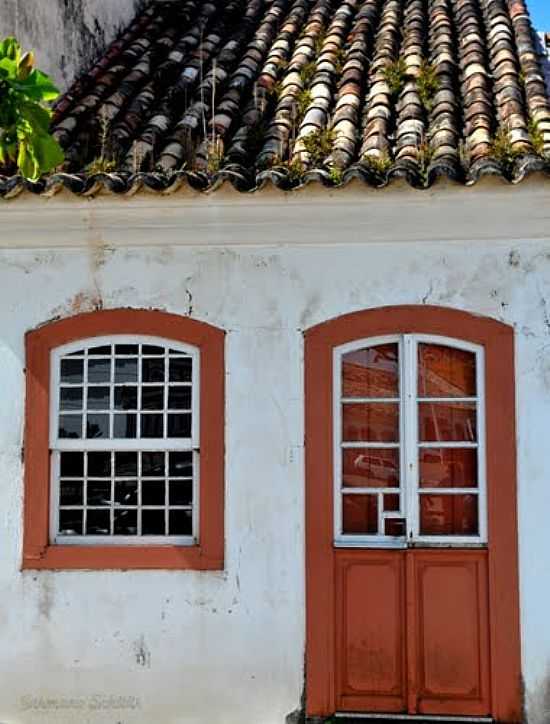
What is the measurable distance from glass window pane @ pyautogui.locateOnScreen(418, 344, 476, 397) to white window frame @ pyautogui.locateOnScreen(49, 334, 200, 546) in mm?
1578

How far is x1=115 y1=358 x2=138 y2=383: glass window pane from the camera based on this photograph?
268 inches

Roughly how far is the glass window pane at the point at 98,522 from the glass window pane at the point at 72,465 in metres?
0.30

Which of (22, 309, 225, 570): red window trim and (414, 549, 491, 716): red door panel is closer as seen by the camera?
(414, 549, 491, 716): red door panel

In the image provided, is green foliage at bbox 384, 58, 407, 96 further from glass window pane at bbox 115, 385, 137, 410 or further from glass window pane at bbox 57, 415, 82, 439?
glass window pane at bbox 57, 415, 82, 439

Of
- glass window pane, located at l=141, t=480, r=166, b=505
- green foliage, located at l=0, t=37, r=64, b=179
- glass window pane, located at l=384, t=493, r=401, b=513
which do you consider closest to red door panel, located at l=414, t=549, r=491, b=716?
glass window pane, located at l=384, t=493, r=401, b=513

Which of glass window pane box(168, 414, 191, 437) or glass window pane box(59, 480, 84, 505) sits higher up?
glass window pane box(168, 414, 191, 437)

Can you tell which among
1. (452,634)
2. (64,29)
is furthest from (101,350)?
(64,29)

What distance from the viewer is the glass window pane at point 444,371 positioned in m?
6.60

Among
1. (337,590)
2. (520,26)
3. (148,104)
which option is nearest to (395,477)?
(337,590)

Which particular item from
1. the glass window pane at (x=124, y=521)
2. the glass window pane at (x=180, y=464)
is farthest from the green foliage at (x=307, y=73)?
the glass window pane at (x=124, y=521)

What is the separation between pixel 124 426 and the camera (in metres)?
6.77

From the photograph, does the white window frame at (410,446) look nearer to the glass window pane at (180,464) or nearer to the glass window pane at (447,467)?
the glass window pane at (447,467)

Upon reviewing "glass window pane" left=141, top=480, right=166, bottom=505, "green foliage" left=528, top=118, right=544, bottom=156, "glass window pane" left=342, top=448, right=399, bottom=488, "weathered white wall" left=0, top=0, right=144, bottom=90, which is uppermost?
"weathered white wall" left=0, top=0, right=144, bottom=90

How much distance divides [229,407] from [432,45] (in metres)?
3.97
